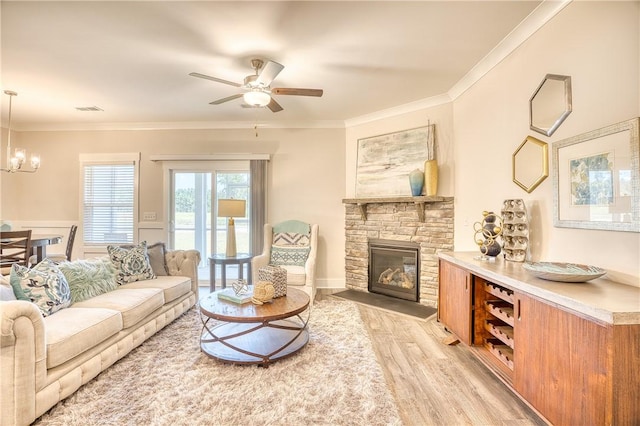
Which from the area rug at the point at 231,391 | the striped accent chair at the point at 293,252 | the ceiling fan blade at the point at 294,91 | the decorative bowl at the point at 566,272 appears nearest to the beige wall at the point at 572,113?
the decorative bowl at the point at 566,272

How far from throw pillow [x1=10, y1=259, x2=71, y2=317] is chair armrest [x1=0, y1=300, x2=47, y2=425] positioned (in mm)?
591

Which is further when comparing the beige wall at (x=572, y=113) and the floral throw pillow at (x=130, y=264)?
the floral throw pillow at (x=130, y=264)

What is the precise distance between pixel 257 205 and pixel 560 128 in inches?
152

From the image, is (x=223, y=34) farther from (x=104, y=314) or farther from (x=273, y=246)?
(x=273, y=246)

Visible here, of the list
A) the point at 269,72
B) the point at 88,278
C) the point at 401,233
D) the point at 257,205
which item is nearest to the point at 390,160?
the point at 401,233

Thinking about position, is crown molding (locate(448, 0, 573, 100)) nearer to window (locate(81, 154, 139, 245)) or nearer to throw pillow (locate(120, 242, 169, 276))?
throw pillow (locate(120, 242, 169, 276))

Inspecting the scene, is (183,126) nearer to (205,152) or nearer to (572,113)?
(205,152)

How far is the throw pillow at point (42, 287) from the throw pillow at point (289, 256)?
7.88ft

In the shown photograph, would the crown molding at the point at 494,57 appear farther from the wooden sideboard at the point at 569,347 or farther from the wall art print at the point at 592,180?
the wooden sideboard at the point at 569,347

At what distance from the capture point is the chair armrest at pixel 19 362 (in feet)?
5.30

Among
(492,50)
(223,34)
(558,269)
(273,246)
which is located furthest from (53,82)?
(558,269)

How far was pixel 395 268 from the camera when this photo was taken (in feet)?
14.2

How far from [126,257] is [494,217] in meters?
3.65

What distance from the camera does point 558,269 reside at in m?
1.81
